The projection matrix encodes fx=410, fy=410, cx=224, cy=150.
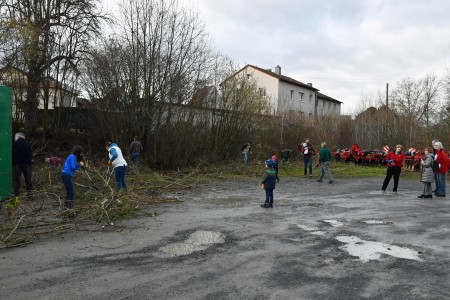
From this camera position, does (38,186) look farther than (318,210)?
Yes

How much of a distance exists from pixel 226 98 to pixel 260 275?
19.3 m

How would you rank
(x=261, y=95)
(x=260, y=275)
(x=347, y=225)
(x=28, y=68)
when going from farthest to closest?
(x=261, y=95) < (x=28, y=68) < (x=347, y=225) < (x=260, y=275)

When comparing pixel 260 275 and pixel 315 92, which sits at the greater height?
pixel 315 92

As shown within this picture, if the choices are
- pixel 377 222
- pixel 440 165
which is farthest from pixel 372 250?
→ pixel 440 165

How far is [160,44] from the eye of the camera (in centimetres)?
2077

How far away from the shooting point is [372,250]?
6.62m

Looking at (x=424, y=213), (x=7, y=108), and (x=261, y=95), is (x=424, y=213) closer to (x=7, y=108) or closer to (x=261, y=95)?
(x=7, y=108)

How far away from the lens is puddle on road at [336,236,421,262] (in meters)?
6.27

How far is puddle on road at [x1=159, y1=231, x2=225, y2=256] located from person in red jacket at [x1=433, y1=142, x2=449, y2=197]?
→ 9317 millimetres

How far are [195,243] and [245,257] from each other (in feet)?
3.92

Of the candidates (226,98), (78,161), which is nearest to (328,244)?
(78,161)

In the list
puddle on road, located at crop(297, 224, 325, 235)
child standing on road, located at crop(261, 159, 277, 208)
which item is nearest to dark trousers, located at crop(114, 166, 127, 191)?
child standing on road, located at crop(261, 159, 277, 208)

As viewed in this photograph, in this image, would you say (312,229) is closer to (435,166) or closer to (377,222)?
(377,222)

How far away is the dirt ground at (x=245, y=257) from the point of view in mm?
4824
